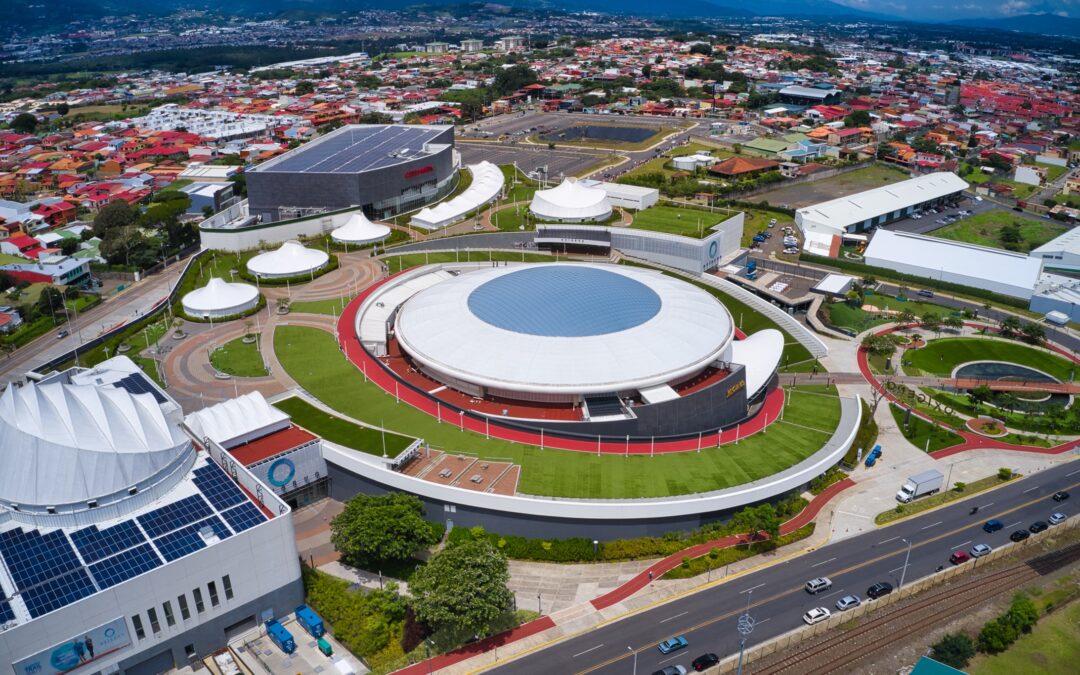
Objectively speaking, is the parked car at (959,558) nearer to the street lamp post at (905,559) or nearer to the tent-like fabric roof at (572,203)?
the street lamp post at (905,559)

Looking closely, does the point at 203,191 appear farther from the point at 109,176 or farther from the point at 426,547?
the point at 426,547

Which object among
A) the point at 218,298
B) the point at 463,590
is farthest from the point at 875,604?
the point at 218,298

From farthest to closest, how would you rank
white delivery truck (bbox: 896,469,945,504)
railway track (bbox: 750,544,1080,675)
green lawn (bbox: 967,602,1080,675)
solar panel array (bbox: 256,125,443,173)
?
solar panel array (bbox: 256,125,443,173) → white delivery truck (bbox: 896,469,945,504) → green lawn (bbox: 967,602,1080,675) → railway track (bbox: 750,544,1080,675)

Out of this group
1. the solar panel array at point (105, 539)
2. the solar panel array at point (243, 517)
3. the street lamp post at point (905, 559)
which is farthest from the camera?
the street lamp post at point (905, 559)

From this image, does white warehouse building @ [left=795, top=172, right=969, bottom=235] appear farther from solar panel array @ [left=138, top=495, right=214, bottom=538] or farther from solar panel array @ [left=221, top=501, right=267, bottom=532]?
solar panel array @ [left=138, top=495, right=214, bottom=538]

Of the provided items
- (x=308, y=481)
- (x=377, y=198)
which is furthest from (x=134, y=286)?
(x=308, y=481)

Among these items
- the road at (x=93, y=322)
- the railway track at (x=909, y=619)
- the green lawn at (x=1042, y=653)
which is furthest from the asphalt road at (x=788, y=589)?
the road at (x=93, y=322)

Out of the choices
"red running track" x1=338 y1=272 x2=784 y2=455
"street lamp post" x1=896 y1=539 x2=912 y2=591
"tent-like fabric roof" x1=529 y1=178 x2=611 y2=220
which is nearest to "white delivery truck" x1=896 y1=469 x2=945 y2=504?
"street lamp post" x1=896 y1=539 x2=912 y2=591
